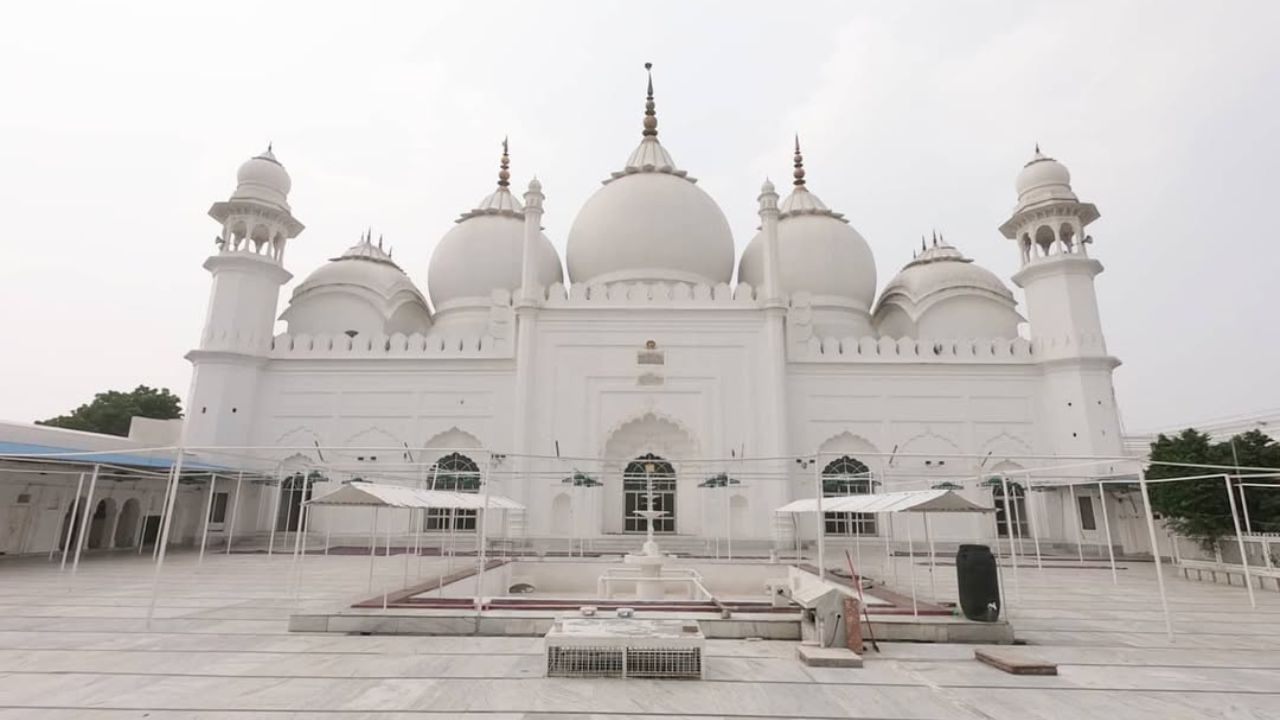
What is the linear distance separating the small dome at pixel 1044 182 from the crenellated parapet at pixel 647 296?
8840 millimetres

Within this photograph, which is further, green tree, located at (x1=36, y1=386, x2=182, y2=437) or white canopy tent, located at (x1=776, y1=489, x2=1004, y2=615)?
green tree, located at (x1=36, y1=386, x2=182, y2=437)

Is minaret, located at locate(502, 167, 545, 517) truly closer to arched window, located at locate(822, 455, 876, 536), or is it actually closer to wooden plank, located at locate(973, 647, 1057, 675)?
arched window, located at locate(822, 455, 876, 536)

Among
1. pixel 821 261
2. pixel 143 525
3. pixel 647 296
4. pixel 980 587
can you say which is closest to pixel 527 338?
pixel 647 296

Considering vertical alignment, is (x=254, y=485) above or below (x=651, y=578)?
above

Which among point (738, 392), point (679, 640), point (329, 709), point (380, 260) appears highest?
point (380, 260)

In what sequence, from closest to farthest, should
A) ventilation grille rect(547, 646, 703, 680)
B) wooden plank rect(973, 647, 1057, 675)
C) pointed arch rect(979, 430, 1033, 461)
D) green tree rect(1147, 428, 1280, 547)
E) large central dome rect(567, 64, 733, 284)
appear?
1. ventilation grille rect(547, 646, 703, 680)
2. wooden plank rect(973, 647, 1057, 675)
3. green tree rect(1147, 428, 1280, 547)
4. pointed arch rect(979, 430, 1033, 461)
5. large central dome rect(567, 64, 733, 284)

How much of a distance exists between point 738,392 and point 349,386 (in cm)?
1053

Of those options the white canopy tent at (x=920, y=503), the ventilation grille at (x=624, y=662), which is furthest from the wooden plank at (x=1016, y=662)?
the ventilation grille at (x=624, y=662)

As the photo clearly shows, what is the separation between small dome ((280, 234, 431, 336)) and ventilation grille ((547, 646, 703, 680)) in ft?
59.9

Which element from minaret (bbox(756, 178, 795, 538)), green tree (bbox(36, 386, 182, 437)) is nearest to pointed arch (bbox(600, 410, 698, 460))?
minaret (bbox(756, 178, 795, 538))

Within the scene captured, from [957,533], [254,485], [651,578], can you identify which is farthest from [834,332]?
[254,485]

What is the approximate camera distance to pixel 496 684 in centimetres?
458

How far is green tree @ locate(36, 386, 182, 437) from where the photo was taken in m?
29.2

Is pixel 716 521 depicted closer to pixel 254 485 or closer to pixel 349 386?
pixel 349 386
